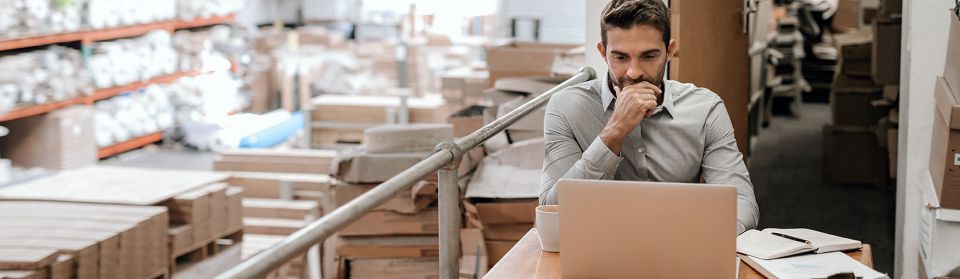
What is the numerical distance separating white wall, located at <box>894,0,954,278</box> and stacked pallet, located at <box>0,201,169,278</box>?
10.0ft

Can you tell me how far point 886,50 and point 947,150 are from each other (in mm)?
2952

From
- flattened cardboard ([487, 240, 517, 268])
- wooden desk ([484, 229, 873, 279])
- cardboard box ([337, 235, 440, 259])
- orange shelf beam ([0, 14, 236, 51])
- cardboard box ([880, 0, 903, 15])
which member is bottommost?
cardboard box ([337, 235, 440, 259])

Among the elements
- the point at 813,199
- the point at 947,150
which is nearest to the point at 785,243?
the point at 947,150

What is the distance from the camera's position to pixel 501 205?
11.8 ft

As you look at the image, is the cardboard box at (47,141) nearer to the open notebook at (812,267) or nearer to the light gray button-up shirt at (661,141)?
the light gray button-up shirt at (661,141)

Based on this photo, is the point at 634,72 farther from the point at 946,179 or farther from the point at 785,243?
the point at 946,179

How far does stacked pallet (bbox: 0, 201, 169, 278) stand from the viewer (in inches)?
145

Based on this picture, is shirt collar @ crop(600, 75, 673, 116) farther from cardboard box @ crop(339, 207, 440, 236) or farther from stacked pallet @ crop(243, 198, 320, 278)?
stacked pallet @ crop(243, 198, 320, 278)

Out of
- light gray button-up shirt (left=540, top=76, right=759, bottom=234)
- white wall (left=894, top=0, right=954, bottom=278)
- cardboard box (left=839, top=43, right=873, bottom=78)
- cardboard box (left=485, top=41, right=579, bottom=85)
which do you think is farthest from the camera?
cardboard box (left=839, top=43, right=873, bottom=78)

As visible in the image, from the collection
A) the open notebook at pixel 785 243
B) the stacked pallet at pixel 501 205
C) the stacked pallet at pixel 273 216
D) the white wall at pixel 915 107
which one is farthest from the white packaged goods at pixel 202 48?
the open notebook at pixel 785 243

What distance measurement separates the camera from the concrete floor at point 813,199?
5.74 metres

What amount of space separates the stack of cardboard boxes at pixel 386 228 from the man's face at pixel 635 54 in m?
1.57

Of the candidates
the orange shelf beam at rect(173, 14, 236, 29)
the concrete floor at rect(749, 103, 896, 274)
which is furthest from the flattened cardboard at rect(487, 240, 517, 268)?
the orange shelf beam at rect(173, 14, 236, 29)

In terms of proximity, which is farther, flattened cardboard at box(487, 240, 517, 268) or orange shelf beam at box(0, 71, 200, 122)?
orange shelf beam at box(0, 71, 200, 122)
